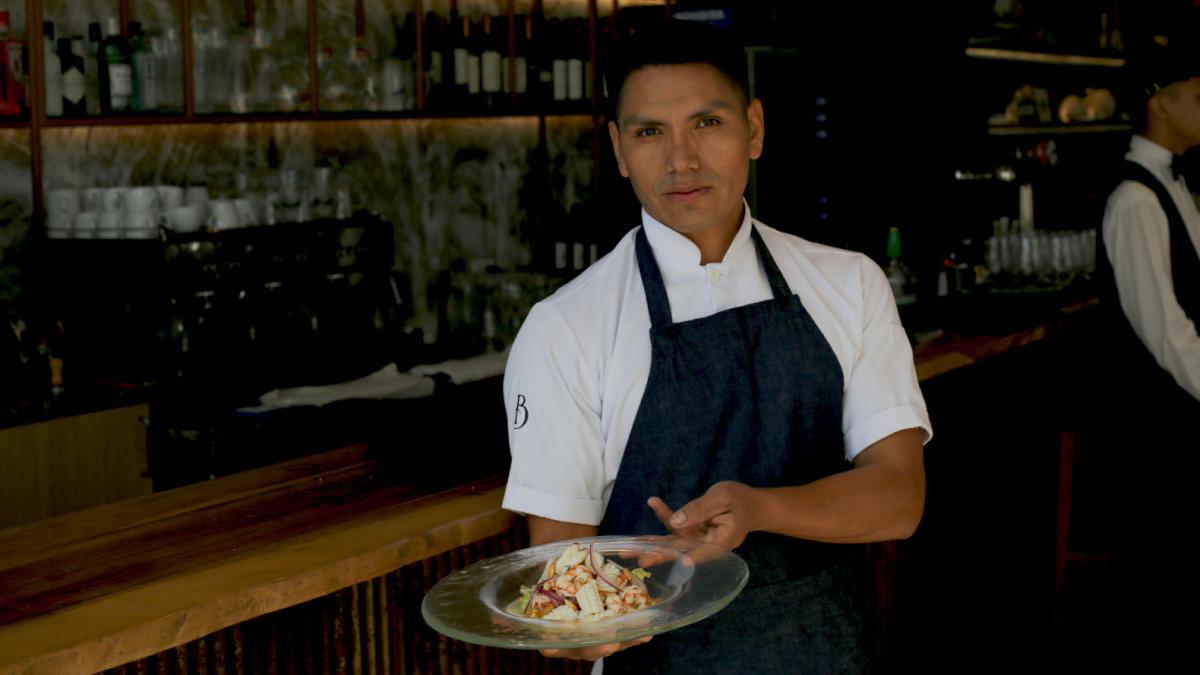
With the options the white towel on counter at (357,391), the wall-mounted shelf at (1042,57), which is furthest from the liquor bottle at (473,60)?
the wall-mounted shelf at (1042,57)

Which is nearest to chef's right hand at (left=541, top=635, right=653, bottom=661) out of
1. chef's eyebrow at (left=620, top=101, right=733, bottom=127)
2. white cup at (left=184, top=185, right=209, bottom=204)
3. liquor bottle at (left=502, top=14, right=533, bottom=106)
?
chef's eyebrow at (left=620, top=101, right=733, bottom=127)

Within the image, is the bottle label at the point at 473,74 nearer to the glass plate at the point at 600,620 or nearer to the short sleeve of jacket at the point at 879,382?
the short sleeve of jacket at the point at 879,382

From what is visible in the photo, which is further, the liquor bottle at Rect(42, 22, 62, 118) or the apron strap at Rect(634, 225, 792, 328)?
the liquor bottle at Rect(42, 22, 62, 118)

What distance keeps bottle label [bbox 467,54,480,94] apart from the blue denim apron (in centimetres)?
423

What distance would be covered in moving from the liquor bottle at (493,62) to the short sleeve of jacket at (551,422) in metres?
4.41

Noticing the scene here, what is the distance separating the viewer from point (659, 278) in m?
1.96

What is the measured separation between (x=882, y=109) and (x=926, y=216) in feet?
1.72

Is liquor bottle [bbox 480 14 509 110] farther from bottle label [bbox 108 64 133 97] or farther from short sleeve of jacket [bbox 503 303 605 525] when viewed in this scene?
short sleeve of jacket [bbox 503 303 605 525]

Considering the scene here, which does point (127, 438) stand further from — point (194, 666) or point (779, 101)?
point (779, 101)

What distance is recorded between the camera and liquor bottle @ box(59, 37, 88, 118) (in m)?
4.39

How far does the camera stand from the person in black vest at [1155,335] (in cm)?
404

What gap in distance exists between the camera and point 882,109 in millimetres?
6035

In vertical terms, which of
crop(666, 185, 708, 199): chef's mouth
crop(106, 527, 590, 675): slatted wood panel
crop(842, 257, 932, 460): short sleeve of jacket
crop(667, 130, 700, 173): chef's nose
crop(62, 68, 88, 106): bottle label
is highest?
crop(62, 68, 88, 106): bottle label

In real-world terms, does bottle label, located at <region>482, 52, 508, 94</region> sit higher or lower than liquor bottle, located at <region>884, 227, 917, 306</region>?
higher
